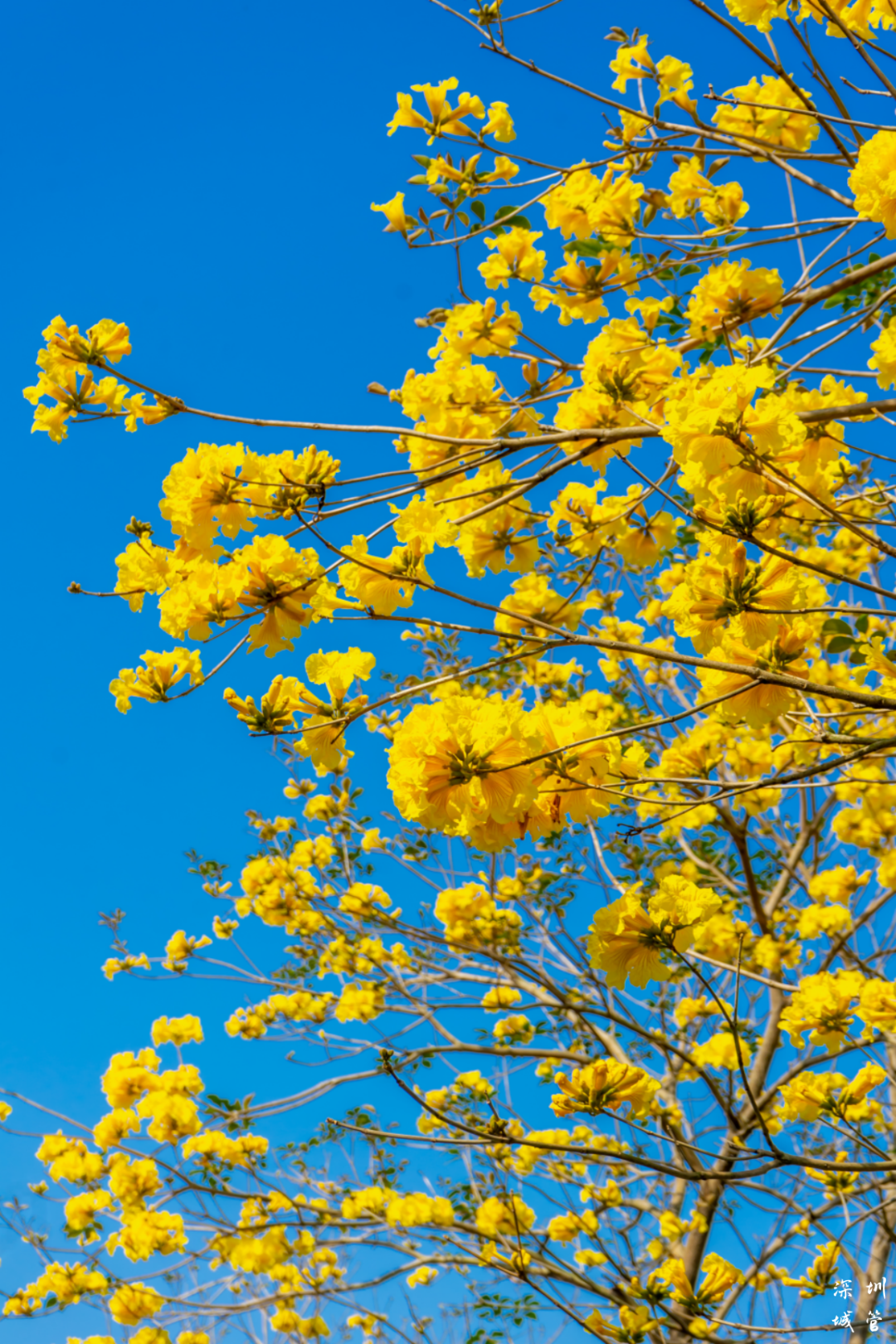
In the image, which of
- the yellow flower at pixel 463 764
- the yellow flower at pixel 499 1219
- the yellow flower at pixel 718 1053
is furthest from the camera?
the yellow flower at pixel 718 1053

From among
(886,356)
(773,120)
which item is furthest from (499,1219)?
(773,120)

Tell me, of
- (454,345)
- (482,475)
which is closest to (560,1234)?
(482,475)

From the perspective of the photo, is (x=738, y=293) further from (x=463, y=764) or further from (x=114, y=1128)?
(x=114, y=1128)

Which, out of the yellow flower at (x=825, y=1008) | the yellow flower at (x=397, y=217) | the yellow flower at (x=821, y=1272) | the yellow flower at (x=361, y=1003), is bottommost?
the yellow flower at (x=821, y=1272)

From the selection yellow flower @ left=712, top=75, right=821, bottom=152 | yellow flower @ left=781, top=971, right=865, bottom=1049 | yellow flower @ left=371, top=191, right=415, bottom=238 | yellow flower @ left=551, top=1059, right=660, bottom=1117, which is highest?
yellow flower @ left=712, top=75, right=821, bottom=152

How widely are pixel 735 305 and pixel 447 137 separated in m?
0.81

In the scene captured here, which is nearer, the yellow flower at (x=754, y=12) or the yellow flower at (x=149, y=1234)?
the yellow flower at (x=754, y=12)

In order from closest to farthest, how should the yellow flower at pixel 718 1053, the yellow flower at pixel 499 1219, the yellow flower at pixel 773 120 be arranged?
the yellow flower at pixel 773 120
the yellow flower at pixel 499 1219
the yellow flower at pixel 718 1053

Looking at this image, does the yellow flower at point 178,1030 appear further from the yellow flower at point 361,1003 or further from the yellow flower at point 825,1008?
the yellow flower at point 825,1008

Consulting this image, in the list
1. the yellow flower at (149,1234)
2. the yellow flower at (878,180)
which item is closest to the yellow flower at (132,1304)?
the yellow flower at (149,1234)

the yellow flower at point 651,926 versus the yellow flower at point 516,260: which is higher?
the yellow flower at point 516,260

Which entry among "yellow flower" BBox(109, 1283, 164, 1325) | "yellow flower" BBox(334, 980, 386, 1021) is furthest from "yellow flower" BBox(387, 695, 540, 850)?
"yellow flower" BBox(109, 1283, 164, 1325)

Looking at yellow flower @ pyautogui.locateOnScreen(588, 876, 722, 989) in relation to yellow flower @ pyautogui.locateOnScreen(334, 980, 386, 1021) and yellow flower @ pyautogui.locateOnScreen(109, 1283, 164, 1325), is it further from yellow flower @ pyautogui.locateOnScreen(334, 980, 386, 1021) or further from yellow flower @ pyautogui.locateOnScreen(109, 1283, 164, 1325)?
yellow flower @ pyautogui.locateOnScreen(109, 1283, 164, 1325)

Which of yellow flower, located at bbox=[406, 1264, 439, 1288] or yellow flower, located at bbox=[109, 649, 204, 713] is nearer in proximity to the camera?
yellow flower, located at bbox=[109, 649, 204, 713]
